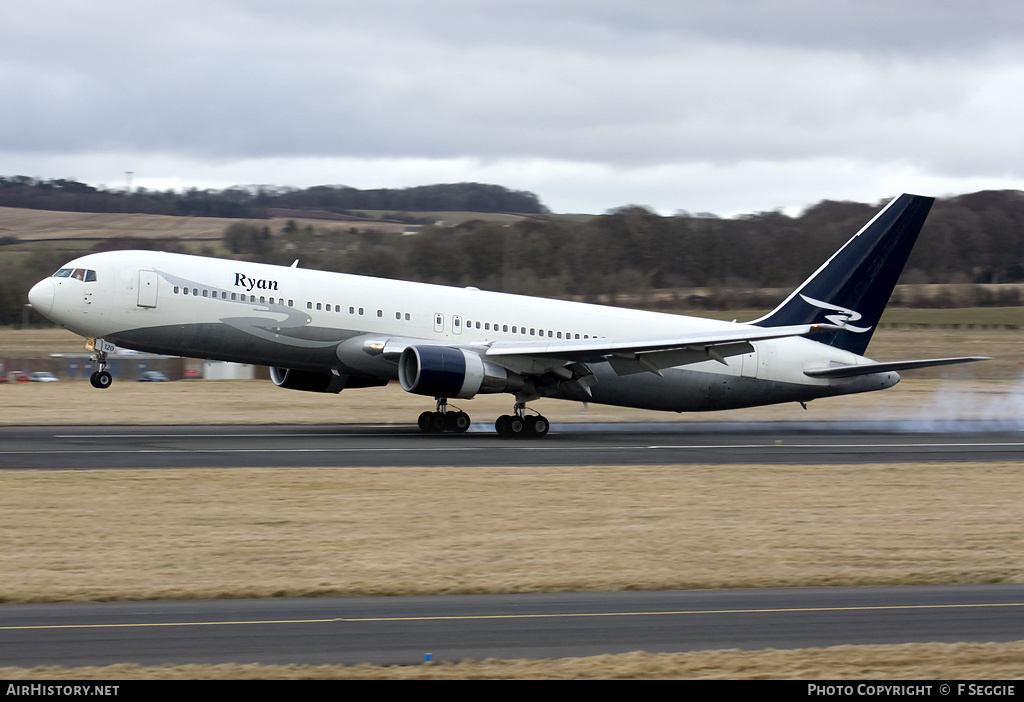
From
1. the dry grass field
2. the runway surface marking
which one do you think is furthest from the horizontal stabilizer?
the runway surface marking

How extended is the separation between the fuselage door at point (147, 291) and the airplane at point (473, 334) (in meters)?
0.02

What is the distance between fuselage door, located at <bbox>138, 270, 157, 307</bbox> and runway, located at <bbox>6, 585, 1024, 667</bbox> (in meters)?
16.7

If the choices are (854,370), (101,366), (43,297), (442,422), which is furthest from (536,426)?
(43,297)

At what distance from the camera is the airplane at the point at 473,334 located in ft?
86.8

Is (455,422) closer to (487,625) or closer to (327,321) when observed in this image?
(327,321)

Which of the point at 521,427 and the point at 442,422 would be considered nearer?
the point at 521,427

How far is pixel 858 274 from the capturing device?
31891 millimetres

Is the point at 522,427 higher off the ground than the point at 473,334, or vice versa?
the point at 473,334

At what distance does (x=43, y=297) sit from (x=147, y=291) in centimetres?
250

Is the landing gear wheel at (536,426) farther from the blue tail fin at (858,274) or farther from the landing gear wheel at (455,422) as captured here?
the blue tail fin at (858,274)

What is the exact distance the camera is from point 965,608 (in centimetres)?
1097

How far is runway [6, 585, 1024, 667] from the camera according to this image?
352 inches
